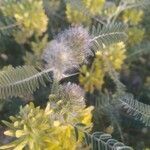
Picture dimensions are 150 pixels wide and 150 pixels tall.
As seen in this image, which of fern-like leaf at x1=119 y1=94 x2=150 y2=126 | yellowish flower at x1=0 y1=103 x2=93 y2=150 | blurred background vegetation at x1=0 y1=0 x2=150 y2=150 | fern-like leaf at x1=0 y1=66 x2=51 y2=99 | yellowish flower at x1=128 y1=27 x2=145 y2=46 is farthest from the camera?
yellowish flower at x1=128 y1=27 x2=145 y2=46

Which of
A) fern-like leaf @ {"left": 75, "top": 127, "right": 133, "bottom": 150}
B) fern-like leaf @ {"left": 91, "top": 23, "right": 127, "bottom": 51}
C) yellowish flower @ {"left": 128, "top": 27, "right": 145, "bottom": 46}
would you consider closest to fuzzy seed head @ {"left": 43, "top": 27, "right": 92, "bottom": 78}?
fern-like leaf @ {"left": 91, "top": 23, "right": 127, "bottom": 51}

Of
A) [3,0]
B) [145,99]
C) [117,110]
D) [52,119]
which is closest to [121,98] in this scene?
[117,110]

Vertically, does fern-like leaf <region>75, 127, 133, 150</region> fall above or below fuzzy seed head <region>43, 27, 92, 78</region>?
below

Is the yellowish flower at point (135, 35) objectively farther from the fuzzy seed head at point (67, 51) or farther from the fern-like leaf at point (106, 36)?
the fuzzy seed head at point (67, 51)

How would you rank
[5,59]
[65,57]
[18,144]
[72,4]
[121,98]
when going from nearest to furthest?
[18,144] < [65,57] < [121,98] < [72,4] < [5,59]

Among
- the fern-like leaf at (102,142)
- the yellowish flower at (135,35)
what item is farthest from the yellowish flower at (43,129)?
the yellowish flower at (135,35)

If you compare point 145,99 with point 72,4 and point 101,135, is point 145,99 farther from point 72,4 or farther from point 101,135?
point 101,135

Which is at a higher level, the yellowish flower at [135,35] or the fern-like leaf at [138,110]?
the yellowish flower at [135,35]

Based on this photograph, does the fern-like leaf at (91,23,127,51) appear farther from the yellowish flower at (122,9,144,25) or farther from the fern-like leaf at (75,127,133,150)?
the yellowish flower at (122,9,144,25)
